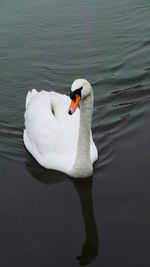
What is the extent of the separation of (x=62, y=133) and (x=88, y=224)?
1.66m

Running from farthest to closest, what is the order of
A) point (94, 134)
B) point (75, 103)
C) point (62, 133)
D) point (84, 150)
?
1. point (94, 134)
2. point (62, 133)
3. point (84, 150)
4. point (75, 103)

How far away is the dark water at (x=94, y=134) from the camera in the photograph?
6547 mm

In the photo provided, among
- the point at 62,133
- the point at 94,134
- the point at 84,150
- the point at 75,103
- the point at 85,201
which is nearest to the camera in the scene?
the point at 75,103

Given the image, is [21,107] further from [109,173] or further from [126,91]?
[109,173]

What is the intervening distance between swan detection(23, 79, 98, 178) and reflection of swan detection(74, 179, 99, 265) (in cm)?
17

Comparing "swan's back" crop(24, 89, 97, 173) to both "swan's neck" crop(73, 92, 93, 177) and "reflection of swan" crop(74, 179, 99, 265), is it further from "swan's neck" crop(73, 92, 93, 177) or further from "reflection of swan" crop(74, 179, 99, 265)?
"reflection of swan" crop(74, 179, 99, 265)

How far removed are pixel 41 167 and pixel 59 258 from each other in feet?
6.68

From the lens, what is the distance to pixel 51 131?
8.08 m

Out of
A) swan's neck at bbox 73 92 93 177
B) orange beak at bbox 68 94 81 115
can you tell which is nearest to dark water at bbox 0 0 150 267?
swan's neck at bbox 73 92 93 177

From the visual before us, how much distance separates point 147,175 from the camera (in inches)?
301

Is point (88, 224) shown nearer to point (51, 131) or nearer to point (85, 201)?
point (85, 201)

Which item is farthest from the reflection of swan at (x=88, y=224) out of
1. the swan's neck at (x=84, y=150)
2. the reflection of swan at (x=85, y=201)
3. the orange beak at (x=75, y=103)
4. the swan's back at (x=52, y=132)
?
the orange beak at (x=75, y=103)

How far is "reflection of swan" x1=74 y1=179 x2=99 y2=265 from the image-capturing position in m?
6.38

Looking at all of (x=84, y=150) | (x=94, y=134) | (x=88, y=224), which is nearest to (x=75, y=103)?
(x=84, y=150)
